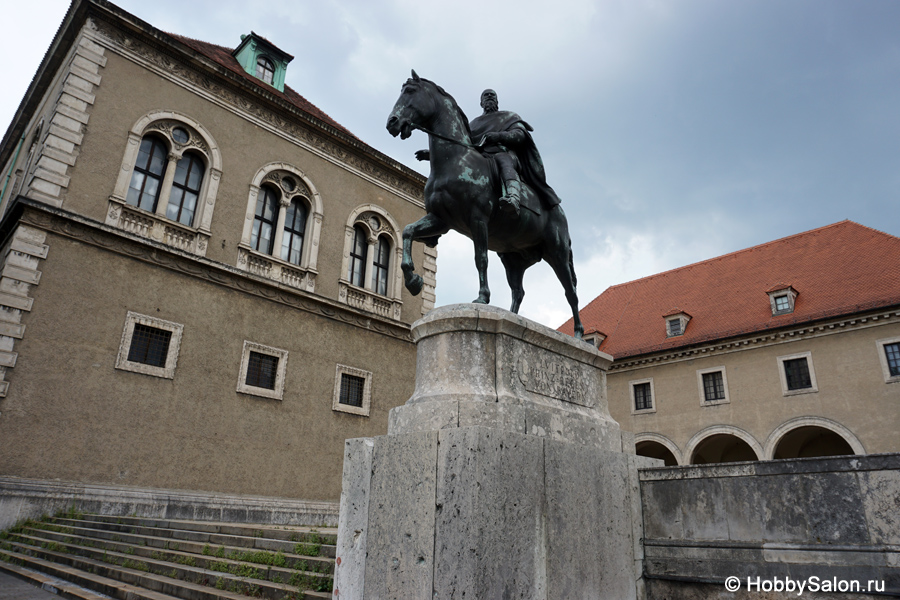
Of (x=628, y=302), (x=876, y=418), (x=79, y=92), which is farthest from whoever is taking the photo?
(x=628, y=302)

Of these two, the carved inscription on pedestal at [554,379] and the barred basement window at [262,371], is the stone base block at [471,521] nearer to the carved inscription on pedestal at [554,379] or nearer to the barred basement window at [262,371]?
the carved inscription on pedestal at [554,379]

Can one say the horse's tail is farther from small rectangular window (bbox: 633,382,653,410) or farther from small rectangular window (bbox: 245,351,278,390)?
small rectangular window (bbox: 633,382,653,410)

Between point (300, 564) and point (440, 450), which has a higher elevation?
point (440, 450)

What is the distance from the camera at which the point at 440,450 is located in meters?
3.98

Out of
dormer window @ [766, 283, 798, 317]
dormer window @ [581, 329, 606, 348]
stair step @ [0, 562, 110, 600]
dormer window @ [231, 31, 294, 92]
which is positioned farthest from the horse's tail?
dormer window @ [581, 329, 606, 348]

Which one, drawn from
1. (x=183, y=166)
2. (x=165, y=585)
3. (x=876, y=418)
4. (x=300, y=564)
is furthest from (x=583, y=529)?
(x=876, y=418)

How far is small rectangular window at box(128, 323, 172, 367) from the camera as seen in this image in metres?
13.1

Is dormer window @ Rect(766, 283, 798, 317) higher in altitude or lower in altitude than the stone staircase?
higher

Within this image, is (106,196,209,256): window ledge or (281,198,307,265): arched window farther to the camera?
(281,198,307,265): arched window

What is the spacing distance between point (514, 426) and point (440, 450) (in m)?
0.78

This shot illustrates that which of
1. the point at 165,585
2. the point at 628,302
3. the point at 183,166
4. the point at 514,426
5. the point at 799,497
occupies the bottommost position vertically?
the point at 165,585

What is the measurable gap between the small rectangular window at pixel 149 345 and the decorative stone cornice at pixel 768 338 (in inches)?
553

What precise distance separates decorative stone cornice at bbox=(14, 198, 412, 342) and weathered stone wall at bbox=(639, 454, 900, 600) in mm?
12590

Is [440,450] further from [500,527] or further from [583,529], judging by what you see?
[583,529]
